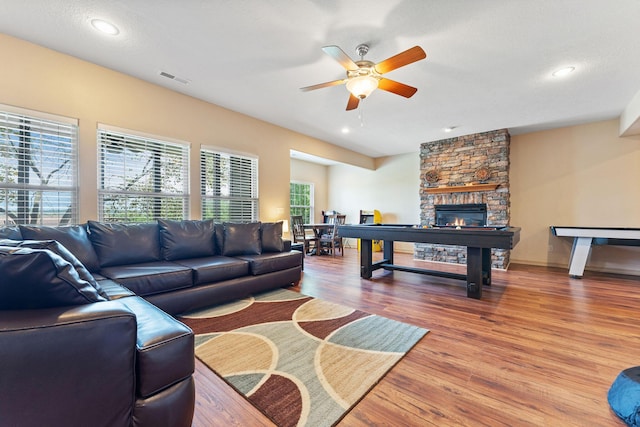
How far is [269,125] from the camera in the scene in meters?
4.99

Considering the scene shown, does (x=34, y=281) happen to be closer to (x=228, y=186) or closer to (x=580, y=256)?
(x=228, y=186)

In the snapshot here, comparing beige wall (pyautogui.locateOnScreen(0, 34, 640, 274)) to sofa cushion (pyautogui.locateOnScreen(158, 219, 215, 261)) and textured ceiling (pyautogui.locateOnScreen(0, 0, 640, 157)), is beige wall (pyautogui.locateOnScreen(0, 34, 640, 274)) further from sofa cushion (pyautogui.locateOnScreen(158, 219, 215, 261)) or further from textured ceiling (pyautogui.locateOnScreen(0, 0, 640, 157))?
sofa cushion (pyautogui.locateOnScreen(158, 219, 215, 261))

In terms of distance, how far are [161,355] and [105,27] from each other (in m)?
2.94

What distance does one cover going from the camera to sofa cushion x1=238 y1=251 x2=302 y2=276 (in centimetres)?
330

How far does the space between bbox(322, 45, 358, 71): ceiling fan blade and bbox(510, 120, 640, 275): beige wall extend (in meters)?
4.98

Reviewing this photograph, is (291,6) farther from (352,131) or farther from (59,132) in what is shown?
(352,131)

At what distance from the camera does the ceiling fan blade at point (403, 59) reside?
7.09ft

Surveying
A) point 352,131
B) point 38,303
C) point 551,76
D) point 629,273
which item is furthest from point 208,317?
point 629,273

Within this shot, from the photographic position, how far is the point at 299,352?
204cm

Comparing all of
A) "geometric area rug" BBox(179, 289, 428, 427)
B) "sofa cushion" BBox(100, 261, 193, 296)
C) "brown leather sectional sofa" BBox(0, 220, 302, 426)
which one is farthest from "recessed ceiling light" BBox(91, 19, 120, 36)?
"geometric area rug" BBox(179, 289, 428, 427)

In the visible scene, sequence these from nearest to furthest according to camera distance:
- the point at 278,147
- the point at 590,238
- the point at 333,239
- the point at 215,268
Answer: the point at 215,268 < the point at 590,238 < the point at 278,147 < the point at 333,239

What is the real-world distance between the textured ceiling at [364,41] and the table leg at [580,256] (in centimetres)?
212

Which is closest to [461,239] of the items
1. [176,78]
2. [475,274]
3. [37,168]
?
[475,274]

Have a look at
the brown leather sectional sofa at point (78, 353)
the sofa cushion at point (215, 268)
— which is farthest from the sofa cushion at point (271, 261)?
the brown leather sectional sofa at point (78, 353)
